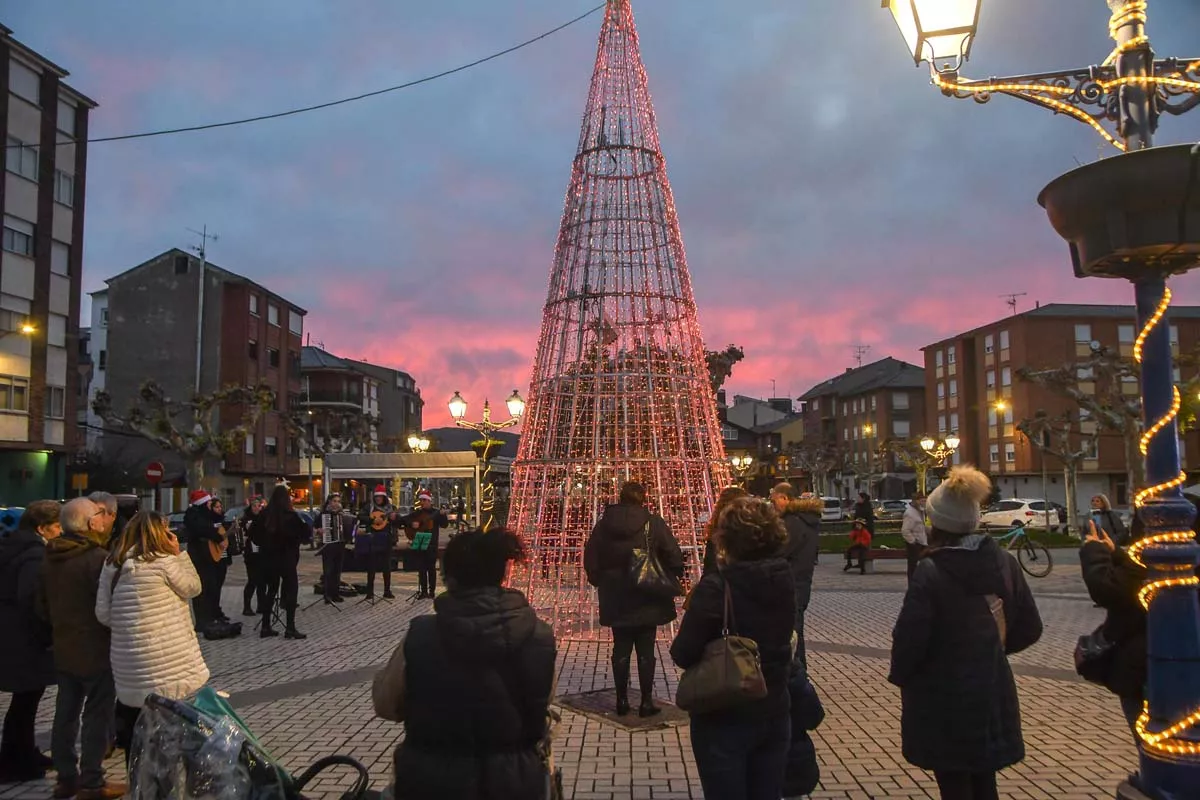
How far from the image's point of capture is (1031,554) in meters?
17.7

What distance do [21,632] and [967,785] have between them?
4975mm

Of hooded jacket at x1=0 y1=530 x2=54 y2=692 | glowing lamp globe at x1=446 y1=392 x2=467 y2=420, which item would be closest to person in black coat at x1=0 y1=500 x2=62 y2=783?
hooded jacket at x1=0 y1=530 x2=54 y2=692

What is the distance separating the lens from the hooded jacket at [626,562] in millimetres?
6199

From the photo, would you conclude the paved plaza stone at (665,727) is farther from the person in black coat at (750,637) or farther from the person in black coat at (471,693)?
the person in black coat at (471,693)

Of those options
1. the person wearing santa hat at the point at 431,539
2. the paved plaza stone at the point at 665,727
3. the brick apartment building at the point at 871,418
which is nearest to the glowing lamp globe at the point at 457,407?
the person wearing santa hat at the point at 431,539

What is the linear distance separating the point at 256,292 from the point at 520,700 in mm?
52716

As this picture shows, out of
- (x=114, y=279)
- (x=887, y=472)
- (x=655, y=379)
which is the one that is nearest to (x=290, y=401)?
(x=114, y=279)

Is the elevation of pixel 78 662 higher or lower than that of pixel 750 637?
lower

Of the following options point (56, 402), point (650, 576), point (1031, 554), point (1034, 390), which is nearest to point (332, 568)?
point (650, 576)

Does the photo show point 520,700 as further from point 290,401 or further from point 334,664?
point 290,401

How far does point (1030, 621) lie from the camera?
3656 millimetres

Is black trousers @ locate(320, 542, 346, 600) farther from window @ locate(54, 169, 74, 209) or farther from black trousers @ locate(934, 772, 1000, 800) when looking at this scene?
window @ locate(54, 169, 74, 209)

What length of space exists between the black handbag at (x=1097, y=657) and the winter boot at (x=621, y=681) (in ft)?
9.96

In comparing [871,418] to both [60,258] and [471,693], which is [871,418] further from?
[471,693]
